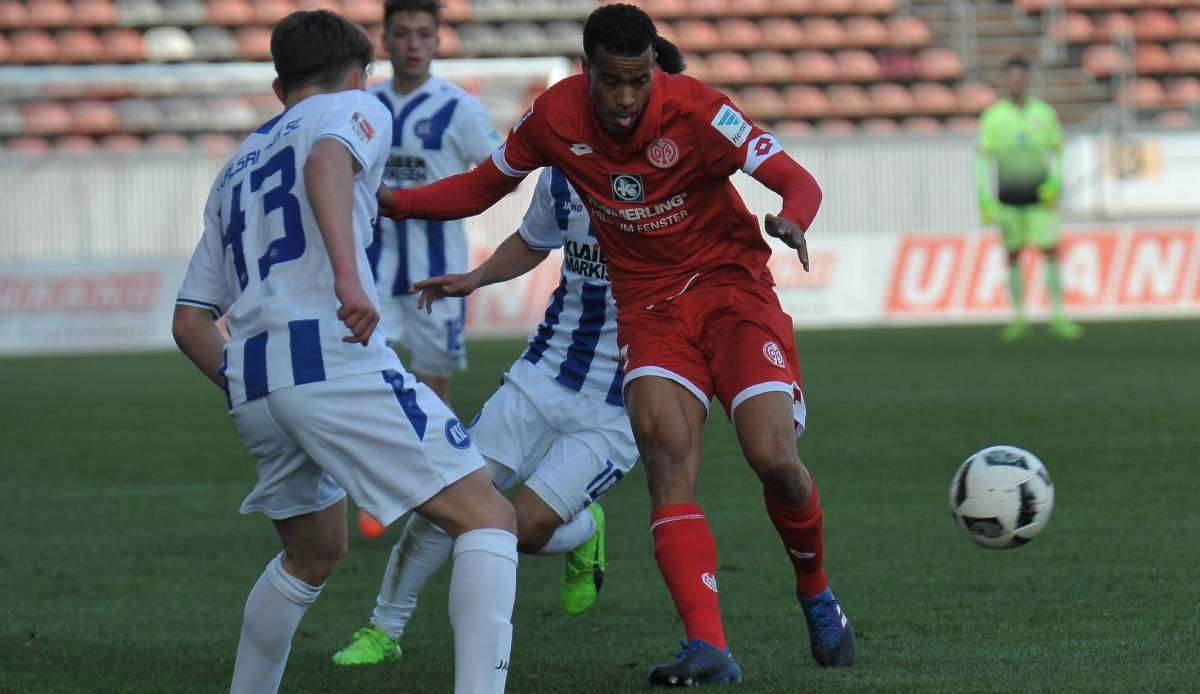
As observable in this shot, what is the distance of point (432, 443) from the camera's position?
3.66m

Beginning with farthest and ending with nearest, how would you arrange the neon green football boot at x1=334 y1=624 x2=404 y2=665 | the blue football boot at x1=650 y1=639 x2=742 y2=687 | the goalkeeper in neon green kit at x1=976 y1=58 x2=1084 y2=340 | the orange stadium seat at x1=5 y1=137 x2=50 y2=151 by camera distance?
the orange stadium seat at x1=5 y1=137 x2=50 y2=151 < the goalkeeper in neon green kit at x1=976 y1=58 x2=1084 y2=340 < the neon green football boot at x1=334 y1=624 x2=404 y2=665 < the blue football boot at x1=650 y1=639 x2=742 y2=687

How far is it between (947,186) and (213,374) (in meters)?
20.2

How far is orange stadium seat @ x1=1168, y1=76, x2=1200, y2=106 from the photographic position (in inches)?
1065

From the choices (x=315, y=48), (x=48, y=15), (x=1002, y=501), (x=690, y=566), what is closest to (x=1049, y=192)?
(x=1002, y=501)

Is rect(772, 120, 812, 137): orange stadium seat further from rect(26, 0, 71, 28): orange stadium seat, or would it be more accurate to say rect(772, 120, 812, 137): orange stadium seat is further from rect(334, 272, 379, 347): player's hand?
rect(334, 272, 379, 347): player's hand

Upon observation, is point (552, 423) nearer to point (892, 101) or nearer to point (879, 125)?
point (879, 125)

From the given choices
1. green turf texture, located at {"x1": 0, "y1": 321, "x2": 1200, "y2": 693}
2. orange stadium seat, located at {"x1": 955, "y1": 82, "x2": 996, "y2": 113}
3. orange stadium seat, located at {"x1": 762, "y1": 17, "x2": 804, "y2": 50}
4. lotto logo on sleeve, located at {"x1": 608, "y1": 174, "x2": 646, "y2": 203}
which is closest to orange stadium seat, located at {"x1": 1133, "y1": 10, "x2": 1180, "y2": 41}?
orange stadium seat, located at {"x1": 955, "y1": 82, "x2": 996, "y2": 113}

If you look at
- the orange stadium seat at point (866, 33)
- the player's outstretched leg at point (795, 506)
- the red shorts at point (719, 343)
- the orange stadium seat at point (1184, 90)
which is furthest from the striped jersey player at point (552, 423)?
the orange stadium seat at point (866, 33)

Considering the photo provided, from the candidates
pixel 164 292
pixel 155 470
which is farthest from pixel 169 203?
pixel 155 470

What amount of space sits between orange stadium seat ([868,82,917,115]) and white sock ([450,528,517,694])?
24.1 m

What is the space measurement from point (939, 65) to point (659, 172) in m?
24.0

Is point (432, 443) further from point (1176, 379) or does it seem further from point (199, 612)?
point (1176, 379)

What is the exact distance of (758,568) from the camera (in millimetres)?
6246

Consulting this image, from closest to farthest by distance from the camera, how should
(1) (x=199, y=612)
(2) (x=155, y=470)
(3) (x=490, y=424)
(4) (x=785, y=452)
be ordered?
(4) (x=785, y=452)
(3) (x=490, y=424)
(1) (x=199, y=612)
(2) (x=155, y=470)
